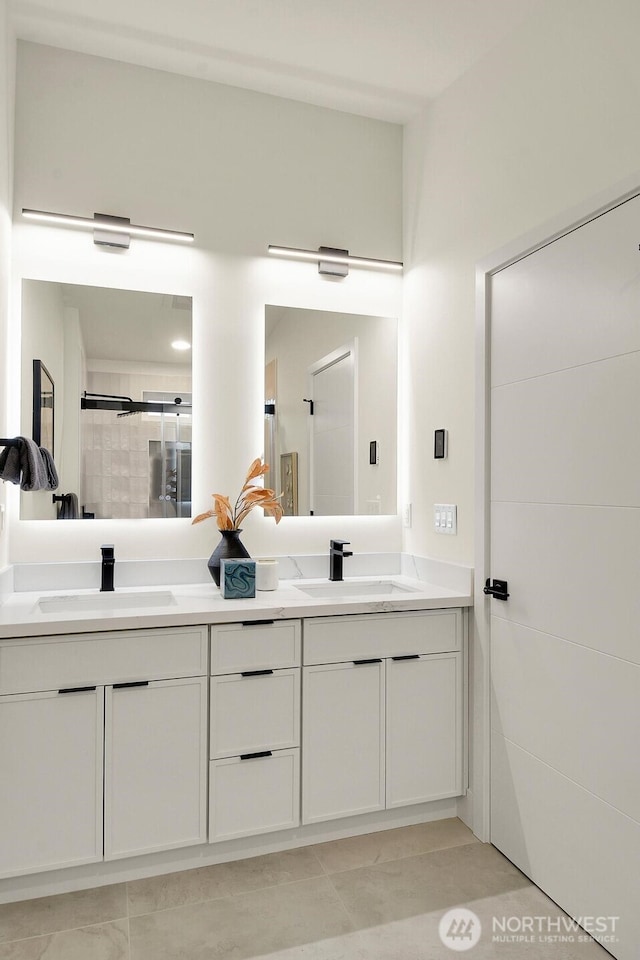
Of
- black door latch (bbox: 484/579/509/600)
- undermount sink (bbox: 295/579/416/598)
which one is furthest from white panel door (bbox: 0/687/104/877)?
black door latch (bbox: 484/579/509/600)

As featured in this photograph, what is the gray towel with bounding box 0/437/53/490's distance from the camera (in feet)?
6.83

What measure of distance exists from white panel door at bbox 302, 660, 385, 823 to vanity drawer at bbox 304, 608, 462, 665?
46mm

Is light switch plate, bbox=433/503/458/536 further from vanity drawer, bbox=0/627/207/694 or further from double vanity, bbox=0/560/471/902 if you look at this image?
vanity drawer, bbox=0/627/207/694

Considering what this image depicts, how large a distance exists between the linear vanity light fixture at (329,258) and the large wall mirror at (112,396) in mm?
484

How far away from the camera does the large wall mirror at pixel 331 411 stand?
281 cm

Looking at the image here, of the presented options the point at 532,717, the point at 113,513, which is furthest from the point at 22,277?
the point at 532,717

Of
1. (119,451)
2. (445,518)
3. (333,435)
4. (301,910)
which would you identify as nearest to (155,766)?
(301,910)

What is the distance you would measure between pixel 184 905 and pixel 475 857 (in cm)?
99

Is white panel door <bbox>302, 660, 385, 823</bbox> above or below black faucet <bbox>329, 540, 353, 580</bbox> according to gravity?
below

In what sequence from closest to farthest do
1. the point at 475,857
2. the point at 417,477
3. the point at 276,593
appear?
1. the point at 475,857
2. the point at 276,593
3. the point at 417,477

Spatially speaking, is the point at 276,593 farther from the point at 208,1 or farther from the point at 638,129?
the point at 208,1

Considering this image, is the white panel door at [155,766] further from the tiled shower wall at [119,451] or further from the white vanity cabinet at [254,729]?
the tiled shower wall at [119,451]

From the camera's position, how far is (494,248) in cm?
231

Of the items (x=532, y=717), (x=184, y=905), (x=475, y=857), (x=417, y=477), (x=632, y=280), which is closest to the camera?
(x=632, y=280)
